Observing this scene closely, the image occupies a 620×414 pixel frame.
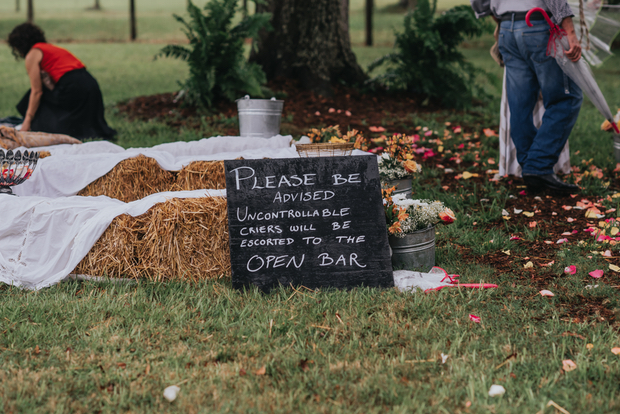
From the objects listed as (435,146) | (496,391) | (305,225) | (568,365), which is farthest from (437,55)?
(496,391)

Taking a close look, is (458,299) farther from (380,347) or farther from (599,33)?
(599,33)

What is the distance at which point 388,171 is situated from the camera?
3695 millimetres

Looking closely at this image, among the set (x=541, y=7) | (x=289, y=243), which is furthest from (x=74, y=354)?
(x=541, y=7)

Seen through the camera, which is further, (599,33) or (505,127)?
(599,33)

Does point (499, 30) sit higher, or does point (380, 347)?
point (499, 30)

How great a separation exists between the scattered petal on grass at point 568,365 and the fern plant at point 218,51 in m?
5.35

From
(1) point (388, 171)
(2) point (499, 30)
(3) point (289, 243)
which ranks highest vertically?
(2) point (499, 30)

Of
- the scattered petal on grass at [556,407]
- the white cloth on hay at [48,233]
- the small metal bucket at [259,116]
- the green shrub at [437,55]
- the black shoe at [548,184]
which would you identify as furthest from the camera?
A: the green shrub at [437,55]

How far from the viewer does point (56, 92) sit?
6215 mm

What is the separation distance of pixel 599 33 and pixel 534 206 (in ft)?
7.21

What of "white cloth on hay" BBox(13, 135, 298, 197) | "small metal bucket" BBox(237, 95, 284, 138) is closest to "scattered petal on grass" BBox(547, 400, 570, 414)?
"white cloth on hay" BBox(13, 135, 298, 197)

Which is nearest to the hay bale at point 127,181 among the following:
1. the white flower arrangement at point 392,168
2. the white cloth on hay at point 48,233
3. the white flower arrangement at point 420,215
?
the white cloth on hay at point 48,233

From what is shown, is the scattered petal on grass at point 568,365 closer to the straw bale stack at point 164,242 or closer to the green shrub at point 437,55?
the straw bale stack at point 164,242

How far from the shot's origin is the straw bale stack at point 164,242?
9.76 feet
